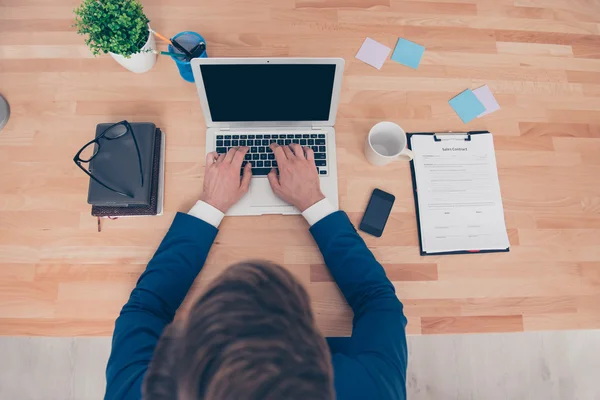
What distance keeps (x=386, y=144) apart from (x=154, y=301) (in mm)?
705

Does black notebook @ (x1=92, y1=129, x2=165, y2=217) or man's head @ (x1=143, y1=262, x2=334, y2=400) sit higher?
man's head @ (x1=143, y1=262, x2=334, y2=400)

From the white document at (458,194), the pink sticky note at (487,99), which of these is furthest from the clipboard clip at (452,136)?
the pink sticky note at (487,99)

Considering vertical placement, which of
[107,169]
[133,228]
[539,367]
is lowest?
[539,367]

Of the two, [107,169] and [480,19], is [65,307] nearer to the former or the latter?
[107,169]

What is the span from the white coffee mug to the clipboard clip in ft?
0.40

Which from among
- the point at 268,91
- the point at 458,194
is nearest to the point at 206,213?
the point at 268,91

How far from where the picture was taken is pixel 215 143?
1.00 metres

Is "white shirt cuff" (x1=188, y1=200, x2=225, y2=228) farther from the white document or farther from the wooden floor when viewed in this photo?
the white document

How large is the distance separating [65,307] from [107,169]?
353 mm

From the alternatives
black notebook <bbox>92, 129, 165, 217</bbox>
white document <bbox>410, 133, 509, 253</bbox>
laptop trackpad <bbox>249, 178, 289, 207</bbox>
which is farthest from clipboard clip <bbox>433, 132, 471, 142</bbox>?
black notebook <bbox>92, 129, 165, 217</bbox>

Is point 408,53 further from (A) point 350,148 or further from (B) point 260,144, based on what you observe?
(B) point 260,144

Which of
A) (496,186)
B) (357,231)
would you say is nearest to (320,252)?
(357,231)

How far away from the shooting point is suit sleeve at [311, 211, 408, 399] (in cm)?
77

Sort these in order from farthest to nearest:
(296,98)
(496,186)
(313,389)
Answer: (496,186)
(296,98)
(313,389)
